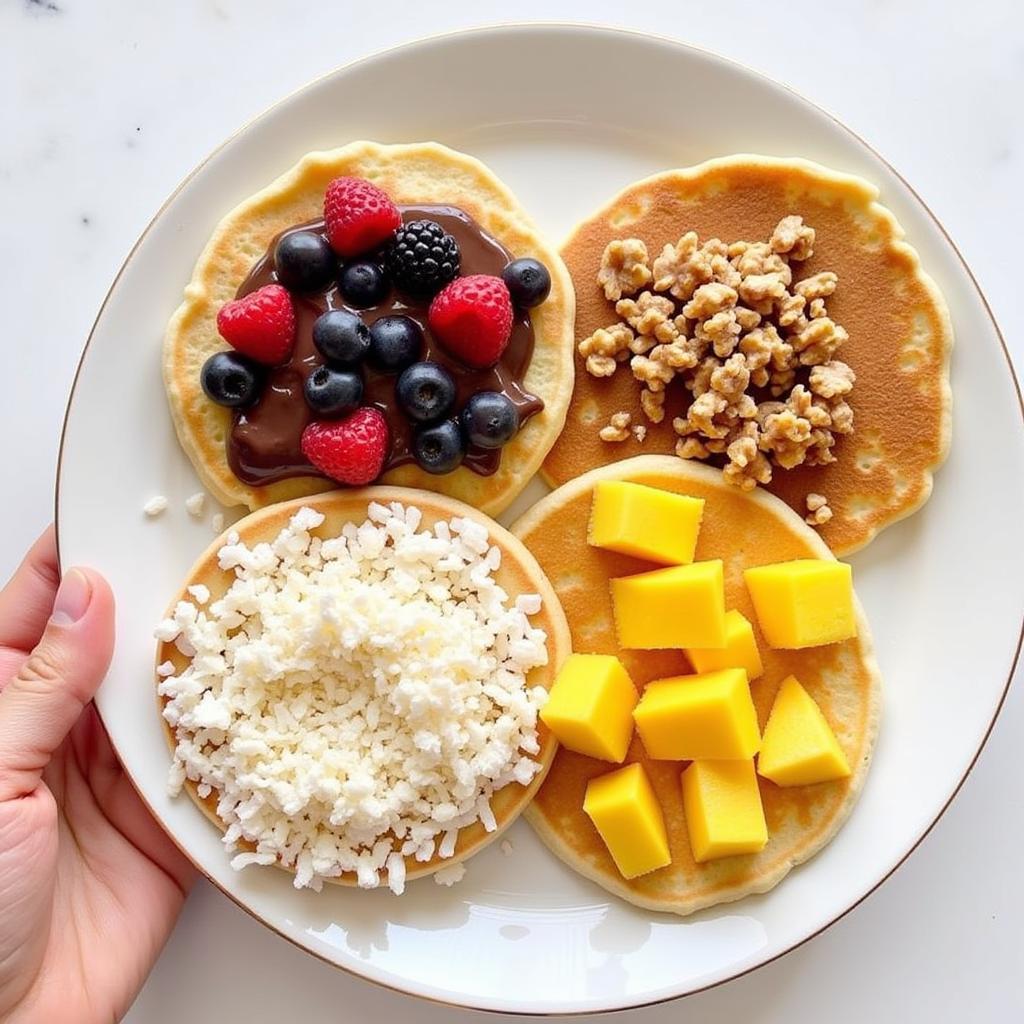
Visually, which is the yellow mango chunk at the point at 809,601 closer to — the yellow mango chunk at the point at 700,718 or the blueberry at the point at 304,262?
Answer: the yellow mango chunk at the point at 700,718

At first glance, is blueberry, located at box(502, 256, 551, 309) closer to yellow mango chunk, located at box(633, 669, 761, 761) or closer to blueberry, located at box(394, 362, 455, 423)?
blueberry, located at box(394, 362, 455, 423)

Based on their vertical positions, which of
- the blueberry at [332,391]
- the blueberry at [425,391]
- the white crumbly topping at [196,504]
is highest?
the blueberry at [425,391]

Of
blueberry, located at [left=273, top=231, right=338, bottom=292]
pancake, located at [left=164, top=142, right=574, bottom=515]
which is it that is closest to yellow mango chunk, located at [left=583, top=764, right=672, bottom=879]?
pancake, located at [left=164, top=142, right=574, bottom=515]

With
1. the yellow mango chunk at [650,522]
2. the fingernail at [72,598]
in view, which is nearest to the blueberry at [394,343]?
the yellow mango chunk at [650,522]

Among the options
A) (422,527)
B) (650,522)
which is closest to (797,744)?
(650,522)

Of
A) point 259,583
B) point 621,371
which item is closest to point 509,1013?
point 259,583

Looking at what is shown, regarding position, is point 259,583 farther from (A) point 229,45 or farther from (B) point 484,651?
(A) point 229,45

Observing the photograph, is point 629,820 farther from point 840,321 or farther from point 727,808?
point 840,321
